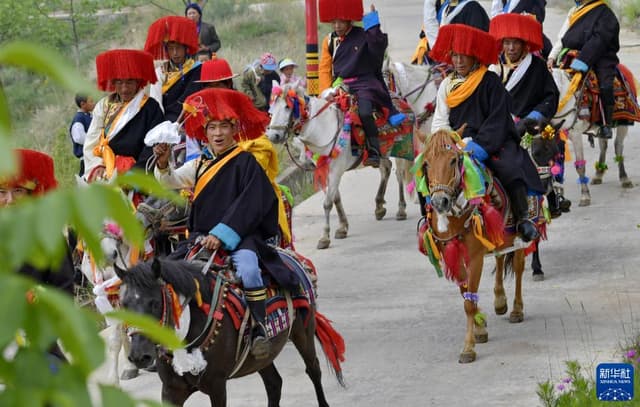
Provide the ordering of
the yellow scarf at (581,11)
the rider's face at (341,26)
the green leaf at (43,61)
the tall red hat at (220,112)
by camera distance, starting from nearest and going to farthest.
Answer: the green leaf at (43,61), the tall red hat at (220,112), the rider's face at (341,26), the yellow scarf at (581,11)

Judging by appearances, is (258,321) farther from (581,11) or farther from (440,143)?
(581,11)

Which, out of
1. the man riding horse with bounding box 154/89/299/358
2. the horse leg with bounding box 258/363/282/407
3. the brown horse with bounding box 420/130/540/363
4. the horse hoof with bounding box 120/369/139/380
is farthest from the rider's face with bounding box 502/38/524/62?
the horse leg with bounding box 258/363/282/407

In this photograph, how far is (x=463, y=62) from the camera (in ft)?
29.3

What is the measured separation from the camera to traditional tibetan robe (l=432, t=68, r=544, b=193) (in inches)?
345

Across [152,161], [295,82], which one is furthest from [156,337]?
[295,82]

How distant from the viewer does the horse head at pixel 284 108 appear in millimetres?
11500

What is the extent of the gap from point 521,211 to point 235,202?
10.3 feet

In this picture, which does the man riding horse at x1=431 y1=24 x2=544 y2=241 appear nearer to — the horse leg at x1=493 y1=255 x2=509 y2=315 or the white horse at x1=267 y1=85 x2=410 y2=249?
the horse leg at x1=493 y1=255 x2=509 y2=315

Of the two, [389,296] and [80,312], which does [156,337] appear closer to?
[80,312]

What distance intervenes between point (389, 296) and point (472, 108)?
2.18 m

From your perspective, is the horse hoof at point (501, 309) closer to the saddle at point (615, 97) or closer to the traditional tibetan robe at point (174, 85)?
the traditional tibetan robe at point (174, 85)

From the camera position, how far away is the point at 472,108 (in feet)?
29.3

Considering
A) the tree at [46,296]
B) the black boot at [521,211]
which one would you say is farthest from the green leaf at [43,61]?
the black boot at [521,211]

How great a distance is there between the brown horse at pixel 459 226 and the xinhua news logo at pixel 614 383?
2.24 metres
